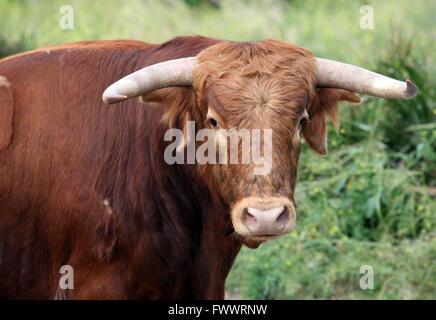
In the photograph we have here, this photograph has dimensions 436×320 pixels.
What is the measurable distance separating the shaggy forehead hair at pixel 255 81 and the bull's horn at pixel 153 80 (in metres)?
0.07

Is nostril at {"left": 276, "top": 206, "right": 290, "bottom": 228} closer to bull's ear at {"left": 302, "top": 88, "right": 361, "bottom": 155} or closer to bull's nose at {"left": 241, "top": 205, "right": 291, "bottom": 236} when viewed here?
bull's nose at {"left": 241, "top": 205, "right": 291, "bottom": 236}

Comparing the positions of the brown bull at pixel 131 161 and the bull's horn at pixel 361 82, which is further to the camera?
the brown bull at pixel 131 161

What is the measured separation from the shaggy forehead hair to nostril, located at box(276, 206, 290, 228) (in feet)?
1.58

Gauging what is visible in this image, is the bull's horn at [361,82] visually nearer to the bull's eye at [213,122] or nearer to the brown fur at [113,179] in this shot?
the brown fur at [113,179]

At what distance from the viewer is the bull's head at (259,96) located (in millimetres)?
3275

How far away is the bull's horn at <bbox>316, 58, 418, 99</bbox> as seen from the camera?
135 inches

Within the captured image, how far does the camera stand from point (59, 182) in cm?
378
